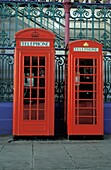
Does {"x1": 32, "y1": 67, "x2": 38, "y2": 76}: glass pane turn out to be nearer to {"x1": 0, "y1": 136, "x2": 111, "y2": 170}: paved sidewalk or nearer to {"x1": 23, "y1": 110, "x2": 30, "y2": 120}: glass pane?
{"x1": 23, "y1": 110, "x2": 30, "y2": 120}: glass pane

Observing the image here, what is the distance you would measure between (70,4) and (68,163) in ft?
17.3

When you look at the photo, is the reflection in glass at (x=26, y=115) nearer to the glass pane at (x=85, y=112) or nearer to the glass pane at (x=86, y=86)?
the glass pane at (x=85, y=112)

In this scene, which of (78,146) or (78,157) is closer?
(78,157)

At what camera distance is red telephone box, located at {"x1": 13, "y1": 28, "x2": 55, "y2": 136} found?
28.8 ft

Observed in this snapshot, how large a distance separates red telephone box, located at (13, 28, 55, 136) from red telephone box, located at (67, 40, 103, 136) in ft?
1.70

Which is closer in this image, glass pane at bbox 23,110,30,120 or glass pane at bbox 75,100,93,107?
glass pane at bbox 23,110,30,120

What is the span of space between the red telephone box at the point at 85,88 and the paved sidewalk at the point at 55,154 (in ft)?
1.43

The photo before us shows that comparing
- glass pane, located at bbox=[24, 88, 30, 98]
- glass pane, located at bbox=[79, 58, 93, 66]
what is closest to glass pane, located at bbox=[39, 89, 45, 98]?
glass pane, located at bbox=[24, 88, 30, 98]

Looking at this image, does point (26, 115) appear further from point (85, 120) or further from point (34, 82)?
point (85, 120)

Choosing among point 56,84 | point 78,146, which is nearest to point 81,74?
point 56,84

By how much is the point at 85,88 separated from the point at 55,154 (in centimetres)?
A: 236

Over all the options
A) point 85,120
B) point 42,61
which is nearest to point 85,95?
point 85,120

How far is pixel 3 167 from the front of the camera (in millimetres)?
6109

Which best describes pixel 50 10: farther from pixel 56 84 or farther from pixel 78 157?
pixel 78 157
